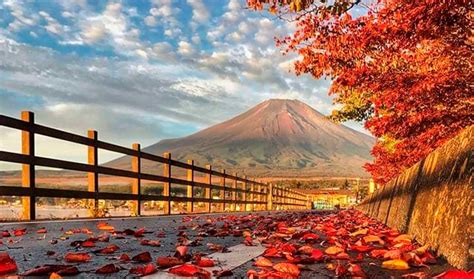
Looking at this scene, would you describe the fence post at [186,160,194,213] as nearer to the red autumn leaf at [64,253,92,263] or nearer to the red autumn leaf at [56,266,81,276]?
the red autumn leaf at [64,253,92,263]

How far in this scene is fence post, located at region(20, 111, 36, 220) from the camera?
7078mm

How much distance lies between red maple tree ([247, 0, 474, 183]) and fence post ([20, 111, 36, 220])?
396 cm

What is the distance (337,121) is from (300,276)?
762 inches

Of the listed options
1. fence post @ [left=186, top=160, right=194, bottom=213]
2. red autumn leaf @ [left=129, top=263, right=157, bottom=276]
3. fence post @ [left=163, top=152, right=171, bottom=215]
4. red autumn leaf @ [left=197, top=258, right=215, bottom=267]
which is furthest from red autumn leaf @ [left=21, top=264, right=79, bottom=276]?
fence post @ [left=186, top=160, right=194, bottom=213]

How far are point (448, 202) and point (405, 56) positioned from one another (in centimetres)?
528

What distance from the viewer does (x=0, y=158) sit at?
21.7 feet

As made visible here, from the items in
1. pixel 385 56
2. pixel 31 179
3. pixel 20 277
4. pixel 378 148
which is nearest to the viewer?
pixel 20 277

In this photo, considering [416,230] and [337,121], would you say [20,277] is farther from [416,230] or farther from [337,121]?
[337,121]

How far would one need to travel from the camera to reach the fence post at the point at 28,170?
7078 millimetres

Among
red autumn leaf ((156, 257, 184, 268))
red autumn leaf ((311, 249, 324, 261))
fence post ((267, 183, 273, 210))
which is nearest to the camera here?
red autumn leaf ((156, 257, 184, 268))

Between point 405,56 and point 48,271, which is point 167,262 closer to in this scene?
point 48,271

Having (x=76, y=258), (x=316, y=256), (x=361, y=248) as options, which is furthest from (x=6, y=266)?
(x=361, y=248)

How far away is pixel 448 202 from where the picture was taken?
2.97 meters

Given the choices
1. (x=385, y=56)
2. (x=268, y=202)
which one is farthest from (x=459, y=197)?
(x=268, y=202)
